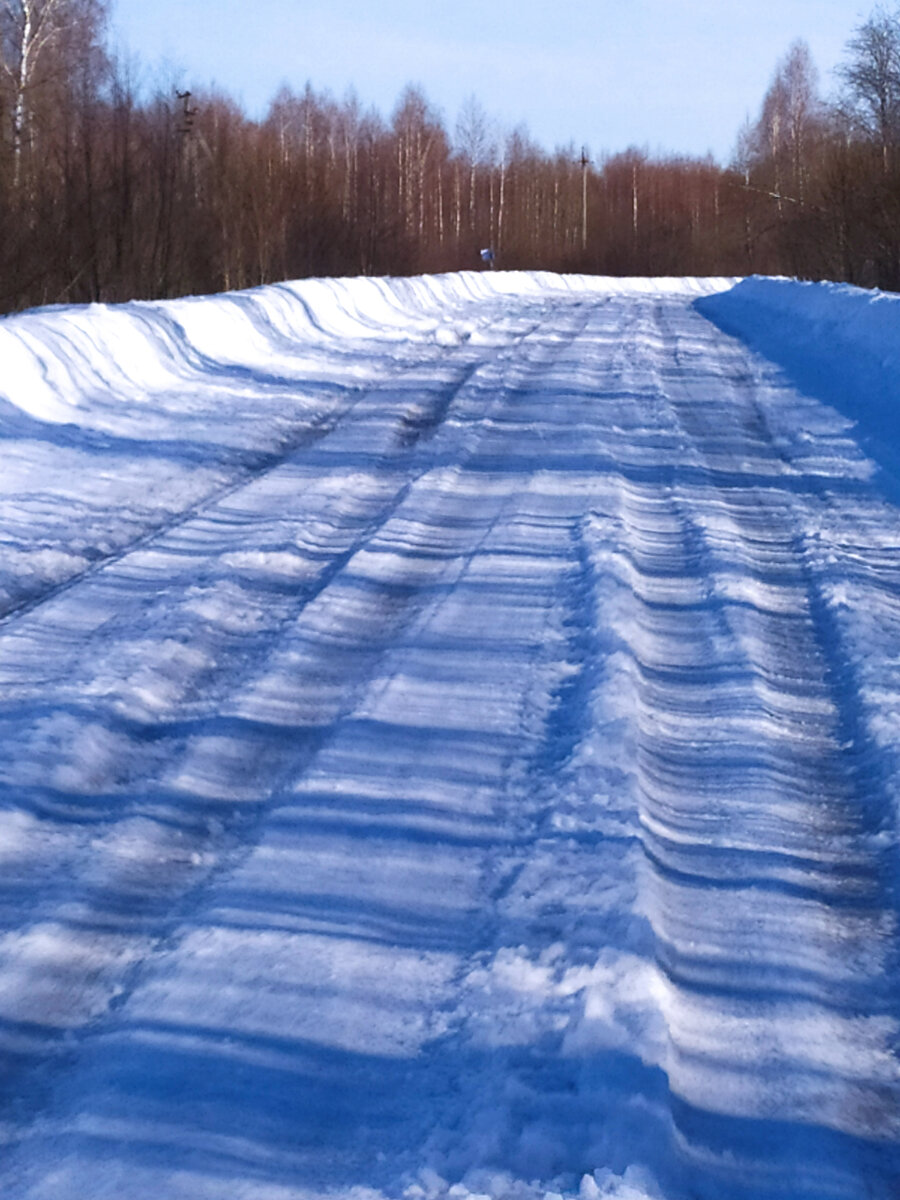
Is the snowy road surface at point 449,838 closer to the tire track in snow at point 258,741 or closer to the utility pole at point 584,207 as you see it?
the tire track in snow at point 258,741

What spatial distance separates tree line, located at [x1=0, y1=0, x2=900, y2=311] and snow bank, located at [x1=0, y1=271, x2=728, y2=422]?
2.68 meters

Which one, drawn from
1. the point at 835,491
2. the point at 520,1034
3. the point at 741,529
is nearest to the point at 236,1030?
the point at 520,1034

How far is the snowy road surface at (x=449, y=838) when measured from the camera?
2.49 meters

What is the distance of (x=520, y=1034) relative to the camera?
108 inches

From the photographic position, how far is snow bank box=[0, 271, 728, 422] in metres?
10.8

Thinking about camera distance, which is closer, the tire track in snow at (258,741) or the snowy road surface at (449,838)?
the snowy road surface at (449,838)

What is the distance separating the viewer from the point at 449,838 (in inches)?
142

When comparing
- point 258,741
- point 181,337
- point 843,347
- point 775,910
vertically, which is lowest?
point 775,910

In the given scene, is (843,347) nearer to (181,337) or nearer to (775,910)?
(181,337)

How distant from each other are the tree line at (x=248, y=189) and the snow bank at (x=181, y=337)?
2681 mm

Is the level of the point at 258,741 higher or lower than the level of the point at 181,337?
lower

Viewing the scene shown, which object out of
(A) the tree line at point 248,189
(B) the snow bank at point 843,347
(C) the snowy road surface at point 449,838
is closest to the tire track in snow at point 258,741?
(C) the snowy road surface at point 449,838

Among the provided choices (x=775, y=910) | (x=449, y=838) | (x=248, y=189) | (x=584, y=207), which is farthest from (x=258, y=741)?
(x=584, y=207)

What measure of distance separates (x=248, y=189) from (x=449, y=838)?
26705 mm
